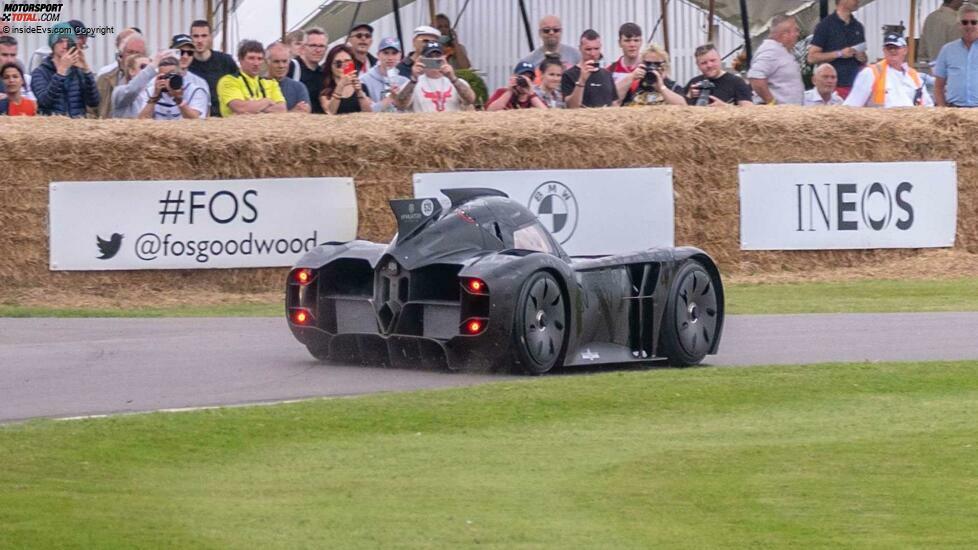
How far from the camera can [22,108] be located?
1670cm

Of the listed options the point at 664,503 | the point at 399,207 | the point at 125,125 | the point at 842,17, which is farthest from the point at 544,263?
the point at 842,17

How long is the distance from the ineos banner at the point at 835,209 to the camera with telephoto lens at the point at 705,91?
4.44 ft

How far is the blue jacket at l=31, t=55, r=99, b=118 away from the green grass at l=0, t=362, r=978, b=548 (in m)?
9.04

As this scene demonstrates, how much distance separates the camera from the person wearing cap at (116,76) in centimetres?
1705

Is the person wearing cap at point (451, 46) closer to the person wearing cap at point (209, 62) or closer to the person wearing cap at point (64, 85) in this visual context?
the person wearing cap at point (209, 62)

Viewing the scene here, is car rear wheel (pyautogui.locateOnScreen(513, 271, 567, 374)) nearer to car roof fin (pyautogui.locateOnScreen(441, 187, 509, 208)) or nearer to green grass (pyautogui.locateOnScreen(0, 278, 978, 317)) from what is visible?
car roof fin (pyautogui.locateOnScreen(441, 187, 509, 208))

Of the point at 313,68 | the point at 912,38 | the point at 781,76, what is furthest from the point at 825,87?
the point at 313,68

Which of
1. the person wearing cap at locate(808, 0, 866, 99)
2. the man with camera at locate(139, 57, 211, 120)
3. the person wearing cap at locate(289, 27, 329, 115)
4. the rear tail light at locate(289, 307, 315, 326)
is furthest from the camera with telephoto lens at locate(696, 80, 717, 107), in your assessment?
the rear tail light at locate(289, 307, 315, 326)

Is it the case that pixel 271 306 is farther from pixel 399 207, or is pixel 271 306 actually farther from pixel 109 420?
pixel 109 420

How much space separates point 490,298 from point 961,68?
1077cm

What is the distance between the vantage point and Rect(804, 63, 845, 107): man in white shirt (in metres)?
18.5

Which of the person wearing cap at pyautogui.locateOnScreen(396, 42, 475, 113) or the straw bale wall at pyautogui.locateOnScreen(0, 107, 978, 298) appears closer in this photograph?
the straw bale wall at pyautogui.locateOnScreen(0, 107, 978, 298)

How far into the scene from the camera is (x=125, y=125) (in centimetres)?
1576

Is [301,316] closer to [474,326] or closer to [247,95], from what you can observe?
[474,326]
